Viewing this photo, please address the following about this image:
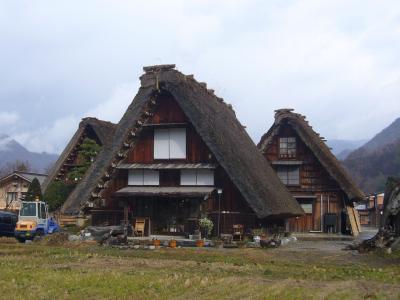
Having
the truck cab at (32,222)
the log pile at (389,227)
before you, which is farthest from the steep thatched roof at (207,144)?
the log pile at (389,227)

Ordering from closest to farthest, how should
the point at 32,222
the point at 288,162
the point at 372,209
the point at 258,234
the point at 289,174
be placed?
the point at 258,234 < the point at 32,222 < the point at 288,162 < the point at 289,174 < the point at 372,209

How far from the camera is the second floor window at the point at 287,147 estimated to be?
41.3 metres

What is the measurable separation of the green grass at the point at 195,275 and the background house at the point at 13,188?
3521 cm

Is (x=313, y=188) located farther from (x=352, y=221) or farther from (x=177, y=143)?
(x=177, y=143)

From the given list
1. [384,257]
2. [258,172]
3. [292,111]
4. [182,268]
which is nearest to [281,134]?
[292,111]

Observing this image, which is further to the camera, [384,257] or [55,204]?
[55,204]

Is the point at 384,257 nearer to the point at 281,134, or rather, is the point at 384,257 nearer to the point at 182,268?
the point at 182,268

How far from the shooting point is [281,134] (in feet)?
138

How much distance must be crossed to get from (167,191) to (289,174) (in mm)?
13137

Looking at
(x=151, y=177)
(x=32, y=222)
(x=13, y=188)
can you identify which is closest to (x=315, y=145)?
(x=151, y=177)

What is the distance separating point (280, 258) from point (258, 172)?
12.3 metres

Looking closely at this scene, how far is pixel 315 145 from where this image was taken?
3931cm

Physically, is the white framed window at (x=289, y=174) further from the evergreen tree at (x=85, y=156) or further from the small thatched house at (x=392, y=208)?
the small thatched house at (x=392, y=208)

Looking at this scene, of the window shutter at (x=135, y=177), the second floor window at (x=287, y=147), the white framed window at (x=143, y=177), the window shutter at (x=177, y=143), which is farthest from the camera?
the second floor window at (x=287, y=147)
